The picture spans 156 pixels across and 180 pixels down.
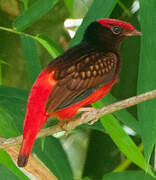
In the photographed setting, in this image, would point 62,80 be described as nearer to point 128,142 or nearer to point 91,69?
point 91,69

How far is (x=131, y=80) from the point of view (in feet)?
5.94

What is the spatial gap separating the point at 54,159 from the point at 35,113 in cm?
44

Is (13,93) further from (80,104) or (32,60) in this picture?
(80,104)

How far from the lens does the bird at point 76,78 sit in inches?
41.6

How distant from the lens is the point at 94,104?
4.35ft

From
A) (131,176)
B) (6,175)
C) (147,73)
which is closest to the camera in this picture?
(147,73)

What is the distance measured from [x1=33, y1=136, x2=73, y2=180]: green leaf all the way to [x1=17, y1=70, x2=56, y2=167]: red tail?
376mm

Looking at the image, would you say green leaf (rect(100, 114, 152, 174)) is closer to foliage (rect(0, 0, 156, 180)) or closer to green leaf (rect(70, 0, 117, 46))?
foliage (rect(0, 0, 156, 180))

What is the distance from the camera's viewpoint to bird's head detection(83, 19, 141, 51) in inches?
47.9

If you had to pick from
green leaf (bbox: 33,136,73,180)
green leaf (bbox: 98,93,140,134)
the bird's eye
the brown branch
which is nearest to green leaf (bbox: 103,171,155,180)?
green leaf (bbox: 33,136,73,180)

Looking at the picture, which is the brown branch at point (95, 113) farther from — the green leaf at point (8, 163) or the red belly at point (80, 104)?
the green leaf at point (8, 163)

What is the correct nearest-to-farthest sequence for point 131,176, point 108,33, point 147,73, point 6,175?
1. point 147,73
2. point 108,33
3. point 6,175
4. point 131,176

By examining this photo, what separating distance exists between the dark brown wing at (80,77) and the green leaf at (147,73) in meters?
0.09

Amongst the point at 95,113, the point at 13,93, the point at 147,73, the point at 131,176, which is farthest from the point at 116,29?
the point at 131,176
